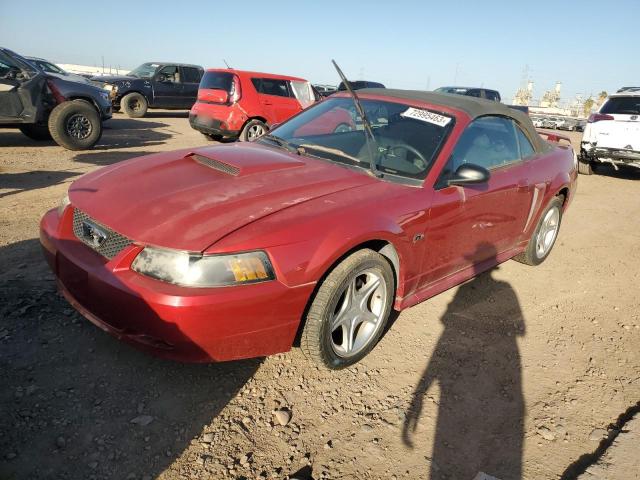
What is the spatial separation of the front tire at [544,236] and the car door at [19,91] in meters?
7.71

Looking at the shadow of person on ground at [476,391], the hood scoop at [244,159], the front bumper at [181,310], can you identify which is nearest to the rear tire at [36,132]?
the hood scoop at [244,159]

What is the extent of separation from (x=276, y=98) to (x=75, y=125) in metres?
4.09

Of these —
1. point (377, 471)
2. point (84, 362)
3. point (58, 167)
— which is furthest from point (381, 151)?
point (58, 167)

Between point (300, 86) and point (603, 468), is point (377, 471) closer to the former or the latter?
point (603, 468)

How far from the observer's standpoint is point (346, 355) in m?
2.70

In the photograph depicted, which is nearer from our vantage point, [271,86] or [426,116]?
[426,116]

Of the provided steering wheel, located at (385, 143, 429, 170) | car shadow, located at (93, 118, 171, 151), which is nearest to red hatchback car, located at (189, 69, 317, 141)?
car shadow, located at (93, 118, 171, 151)

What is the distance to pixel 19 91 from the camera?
7477 mm

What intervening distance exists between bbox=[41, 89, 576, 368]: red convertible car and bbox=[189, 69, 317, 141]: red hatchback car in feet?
19.9

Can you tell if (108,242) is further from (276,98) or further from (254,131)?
(276,98)

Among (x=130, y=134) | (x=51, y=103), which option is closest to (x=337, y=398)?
(x=51, y=103)

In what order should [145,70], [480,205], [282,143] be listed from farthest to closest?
[145,70]
[282,143]
[480,205]

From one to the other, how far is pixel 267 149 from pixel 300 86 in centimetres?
811

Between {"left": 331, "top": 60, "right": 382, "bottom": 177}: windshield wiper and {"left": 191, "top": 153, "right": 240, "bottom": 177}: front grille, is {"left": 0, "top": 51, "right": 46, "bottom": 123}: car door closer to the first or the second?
{"left": 191, "top": 153, "right": 240, "bottom": 177}: front grille
